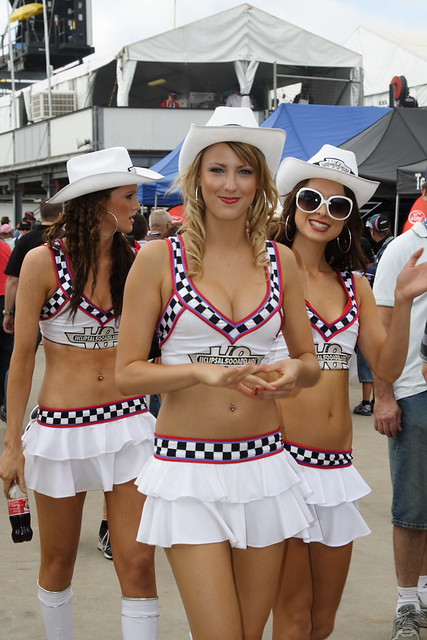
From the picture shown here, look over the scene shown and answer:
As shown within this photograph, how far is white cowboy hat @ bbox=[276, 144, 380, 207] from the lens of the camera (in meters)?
3.57

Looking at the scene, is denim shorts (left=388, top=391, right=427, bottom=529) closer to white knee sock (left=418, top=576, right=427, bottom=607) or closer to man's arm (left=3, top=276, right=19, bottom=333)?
white knee sock (left=418, top=576, right=427, bottom=607)

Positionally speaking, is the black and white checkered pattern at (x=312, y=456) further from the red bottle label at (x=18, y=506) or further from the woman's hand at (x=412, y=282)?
Result: the red bottle label at (x=18, y=506)

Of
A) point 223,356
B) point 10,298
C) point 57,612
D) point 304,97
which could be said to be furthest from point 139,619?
point 304,97

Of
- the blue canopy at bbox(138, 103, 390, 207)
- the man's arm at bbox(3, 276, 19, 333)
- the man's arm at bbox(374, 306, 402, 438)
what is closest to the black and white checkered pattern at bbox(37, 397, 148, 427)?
the man's arm at bbox(374, 306, 402, 438)

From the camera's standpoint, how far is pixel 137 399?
371 centimetres

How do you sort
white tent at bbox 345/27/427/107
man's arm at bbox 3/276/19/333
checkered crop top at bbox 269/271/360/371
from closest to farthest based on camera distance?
checkered crop top at bbox 269/271/360/371 → man's arm at bbox 3/276/19/333 → white tent at bbox 345/27/427/107

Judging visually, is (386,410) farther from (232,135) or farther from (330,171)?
(232,135)

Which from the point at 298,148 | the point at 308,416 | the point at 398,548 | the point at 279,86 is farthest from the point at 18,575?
the point at 279,86

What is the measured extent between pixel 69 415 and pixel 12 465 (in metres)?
0.29

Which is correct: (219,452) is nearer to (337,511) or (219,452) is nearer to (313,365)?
Result: (313,365)

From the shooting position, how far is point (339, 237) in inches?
146

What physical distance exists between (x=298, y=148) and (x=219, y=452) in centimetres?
1243

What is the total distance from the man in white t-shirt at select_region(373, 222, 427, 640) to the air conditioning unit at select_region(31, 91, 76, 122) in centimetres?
2551

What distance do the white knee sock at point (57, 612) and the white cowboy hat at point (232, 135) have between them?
1.76m
